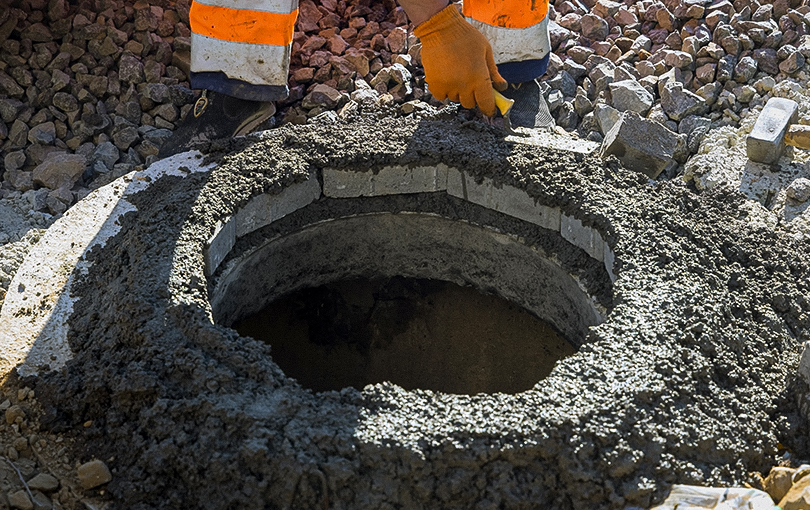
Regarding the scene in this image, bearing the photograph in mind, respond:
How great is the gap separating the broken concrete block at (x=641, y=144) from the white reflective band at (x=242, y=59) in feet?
5.19

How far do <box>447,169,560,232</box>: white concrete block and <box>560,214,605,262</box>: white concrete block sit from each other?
47 mm

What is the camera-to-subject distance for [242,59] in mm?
3807

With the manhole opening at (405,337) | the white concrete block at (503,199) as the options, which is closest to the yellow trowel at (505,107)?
the white concrete block at (503,199)

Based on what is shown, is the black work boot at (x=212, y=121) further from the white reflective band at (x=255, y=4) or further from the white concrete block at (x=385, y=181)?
the white concrete block at (x=385, y=181)

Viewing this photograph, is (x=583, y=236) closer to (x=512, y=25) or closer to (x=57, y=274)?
(x=512, y=25)

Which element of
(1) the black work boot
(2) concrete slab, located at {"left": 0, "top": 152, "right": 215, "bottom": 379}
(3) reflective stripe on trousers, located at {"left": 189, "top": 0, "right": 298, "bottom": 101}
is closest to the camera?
(2) concrete slab, located at {"left": 0, "top": 152, "right": 215, "bottom": 379}

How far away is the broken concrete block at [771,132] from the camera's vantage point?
362cm

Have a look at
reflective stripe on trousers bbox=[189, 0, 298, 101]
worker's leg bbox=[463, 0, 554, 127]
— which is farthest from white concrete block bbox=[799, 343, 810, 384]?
reflective stripe on trousers bbox=[189, 0, 298, 101]

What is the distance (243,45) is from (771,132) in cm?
244

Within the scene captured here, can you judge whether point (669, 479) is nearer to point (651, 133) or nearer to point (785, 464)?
point (785, 464)

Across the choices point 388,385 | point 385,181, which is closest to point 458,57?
point 385,181

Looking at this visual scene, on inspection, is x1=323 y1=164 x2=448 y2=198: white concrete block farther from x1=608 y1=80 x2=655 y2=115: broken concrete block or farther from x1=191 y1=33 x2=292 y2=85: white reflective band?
x1=608 y1=80 x2=655 y2=115: broken concrete block

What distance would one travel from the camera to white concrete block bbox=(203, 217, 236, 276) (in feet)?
9.84

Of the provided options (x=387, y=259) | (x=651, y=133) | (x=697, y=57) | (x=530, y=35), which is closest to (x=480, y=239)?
(x=387, y=259)
